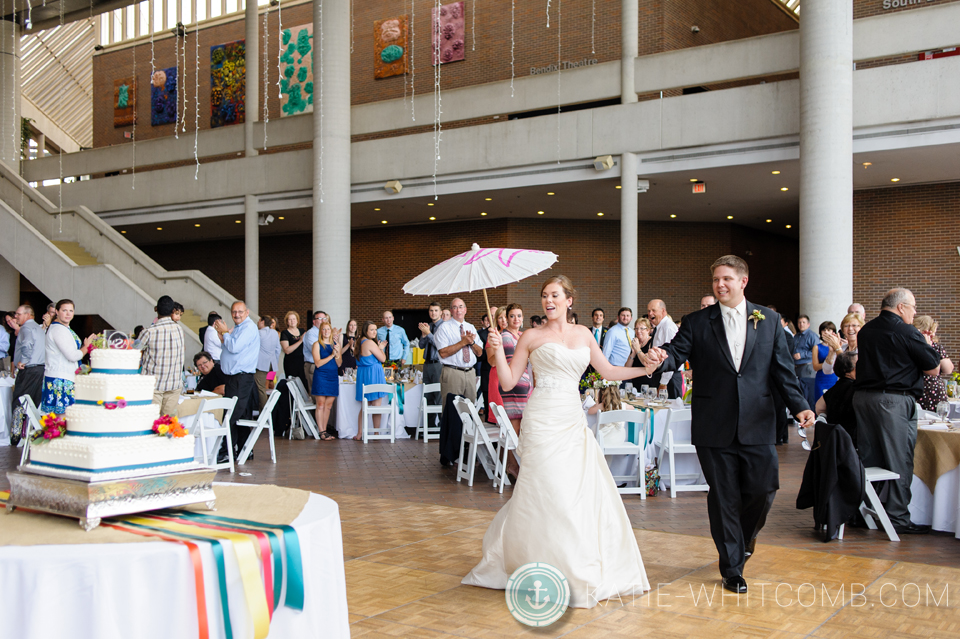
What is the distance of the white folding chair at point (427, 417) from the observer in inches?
428

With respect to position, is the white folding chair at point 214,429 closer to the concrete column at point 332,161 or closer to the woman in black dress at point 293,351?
the woman in black dress at point 293,351

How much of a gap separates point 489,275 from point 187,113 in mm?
23011

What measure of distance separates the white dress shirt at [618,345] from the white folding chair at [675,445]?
8.92ft

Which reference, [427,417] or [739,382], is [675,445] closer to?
[739,382]

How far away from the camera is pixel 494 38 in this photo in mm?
20750

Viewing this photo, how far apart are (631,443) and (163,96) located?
76.5ft

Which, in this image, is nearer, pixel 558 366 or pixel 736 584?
pixel 736 584

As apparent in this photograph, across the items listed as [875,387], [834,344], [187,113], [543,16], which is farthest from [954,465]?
[187,113]

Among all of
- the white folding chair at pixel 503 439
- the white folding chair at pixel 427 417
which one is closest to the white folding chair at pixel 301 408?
the white folding chair at pixel 427 417

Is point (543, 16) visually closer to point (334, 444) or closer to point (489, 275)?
point (334, 444)

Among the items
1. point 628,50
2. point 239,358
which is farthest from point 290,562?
point 628,50

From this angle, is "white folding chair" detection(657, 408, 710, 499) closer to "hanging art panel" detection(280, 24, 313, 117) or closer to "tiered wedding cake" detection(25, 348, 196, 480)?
"tiered wedding cake" detection(25, 348, 196, 480)

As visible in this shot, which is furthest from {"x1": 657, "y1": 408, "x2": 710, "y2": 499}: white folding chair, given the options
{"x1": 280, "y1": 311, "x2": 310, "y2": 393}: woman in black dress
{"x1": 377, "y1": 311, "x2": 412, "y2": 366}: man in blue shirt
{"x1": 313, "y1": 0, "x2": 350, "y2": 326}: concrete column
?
{"x1": 313, "y1": 0, "x2": 350, "y2": 326}: concrete column

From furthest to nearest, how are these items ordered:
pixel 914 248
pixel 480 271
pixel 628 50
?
pixel 914 248
pixel 628 50
pixel 480 271
